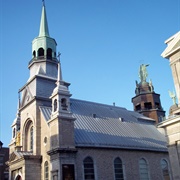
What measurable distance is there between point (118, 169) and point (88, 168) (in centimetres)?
319

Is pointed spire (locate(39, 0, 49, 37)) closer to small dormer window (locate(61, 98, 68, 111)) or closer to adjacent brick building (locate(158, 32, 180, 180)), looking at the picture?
small dormer window (locate(61, 98, 68, 111))

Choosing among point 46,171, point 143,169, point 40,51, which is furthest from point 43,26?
point 143,169

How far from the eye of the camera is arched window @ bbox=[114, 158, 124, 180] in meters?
24.2

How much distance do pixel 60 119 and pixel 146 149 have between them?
9.61 metres

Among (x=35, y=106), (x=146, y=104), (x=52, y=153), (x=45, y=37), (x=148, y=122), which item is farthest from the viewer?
(x=146, y=104)

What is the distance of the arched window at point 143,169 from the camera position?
25.5 metres

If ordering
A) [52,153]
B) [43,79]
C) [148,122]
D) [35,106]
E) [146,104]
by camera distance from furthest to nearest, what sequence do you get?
[146,104]
[148,122]
[43,79]
[35,106]
[52,153]

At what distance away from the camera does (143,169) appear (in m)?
26.0

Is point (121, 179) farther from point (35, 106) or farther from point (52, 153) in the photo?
point (35, 106)

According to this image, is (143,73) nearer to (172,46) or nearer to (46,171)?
(46,171)

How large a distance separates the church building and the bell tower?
670 centimetres

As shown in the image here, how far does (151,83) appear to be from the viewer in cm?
4203

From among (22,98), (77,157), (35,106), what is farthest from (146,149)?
(22,98)

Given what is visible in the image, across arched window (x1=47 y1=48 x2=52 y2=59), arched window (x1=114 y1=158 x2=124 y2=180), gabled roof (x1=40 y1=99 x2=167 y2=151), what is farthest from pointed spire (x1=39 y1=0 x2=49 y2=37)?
arched window (x1=114 y1=158 x2=124 y2=180)
